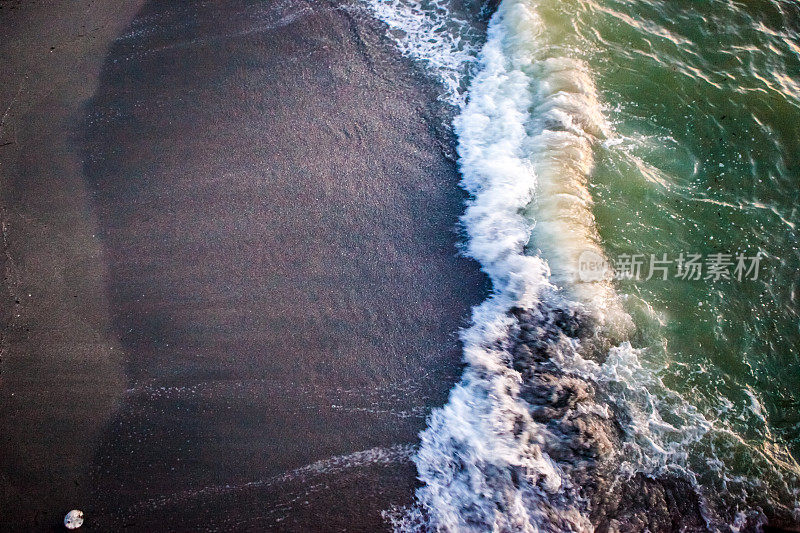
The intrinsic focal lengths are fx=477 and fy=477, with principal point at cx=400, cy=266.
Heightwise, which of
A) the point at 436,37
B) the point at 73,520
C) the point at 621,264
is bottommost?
the point at 73,520

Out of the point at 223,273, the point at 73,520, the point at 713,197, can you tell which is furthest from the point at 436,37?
Result: the point at 73,520

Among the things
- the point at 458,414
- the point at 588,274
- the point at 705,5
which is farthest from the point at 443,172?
the point at 705,5

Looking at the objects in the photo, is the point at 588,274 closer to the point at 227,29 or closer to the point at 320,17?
the point at 320,17

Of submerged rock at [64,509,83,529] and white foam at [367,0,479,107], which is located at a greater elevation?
white foam at [367,0,479,107]

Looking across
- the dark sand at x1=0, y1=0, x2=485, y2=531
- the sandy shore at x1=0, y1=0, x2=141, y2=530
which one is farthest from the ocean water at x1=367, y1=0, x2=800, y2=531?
the sandy shore at x1=0, y1=0, x2=141, y2=530

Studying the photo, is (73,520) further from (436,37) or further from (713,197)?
(713,197)

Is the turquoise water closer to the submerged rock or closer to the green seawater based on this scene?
the green seawater

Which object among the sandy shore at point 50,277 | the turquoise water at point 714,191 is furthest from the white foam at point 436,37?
the sandy shore at point 50,277
